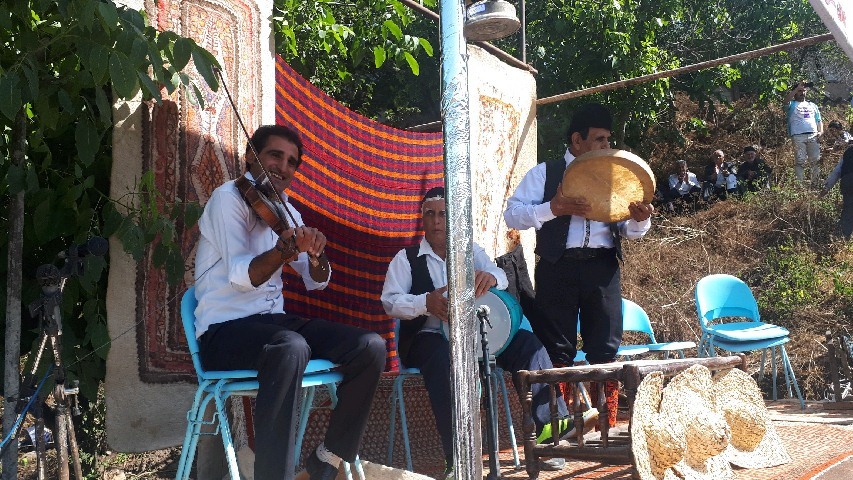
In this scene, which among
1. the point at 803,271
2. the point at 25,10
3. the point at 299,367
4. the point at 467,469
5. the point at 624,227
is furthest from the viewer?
the point at 803,271

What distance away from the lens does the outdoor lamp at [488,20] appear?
2.24 m

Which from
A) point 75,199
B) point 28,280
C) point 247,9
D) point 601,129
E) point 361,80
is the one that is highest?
point 361,80

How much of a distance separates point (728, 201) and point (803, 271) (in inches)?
82.8

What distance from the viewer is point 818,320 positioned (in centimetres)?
854

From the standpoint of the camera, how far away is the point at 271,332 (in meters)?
2.93

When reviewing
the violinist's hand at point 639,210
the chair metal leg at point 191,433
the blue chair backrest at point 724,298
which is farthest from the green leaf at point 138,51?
the blue chair backrest at point 724,298

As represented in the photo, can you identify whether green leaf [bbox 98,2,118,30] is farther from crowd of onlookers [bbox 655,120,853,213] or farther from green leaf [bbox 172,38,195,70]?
crowd of onlookers [bbox 655,120,853,213]

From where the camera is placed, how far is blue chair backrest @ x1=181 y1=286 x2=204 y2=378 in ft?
9.80

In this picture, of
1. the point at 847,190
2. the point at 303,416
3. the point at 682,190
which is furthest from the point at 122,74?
the point at 682,190

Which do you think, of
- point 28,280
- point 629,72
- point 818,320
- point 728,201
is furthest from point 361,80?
point 28,280

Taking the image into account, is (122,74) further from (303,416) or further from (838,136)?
(838,136)

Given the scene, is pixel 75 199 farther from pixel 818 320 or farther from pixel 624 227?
pixel 818 320

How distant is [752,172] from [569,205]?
27.3 feet

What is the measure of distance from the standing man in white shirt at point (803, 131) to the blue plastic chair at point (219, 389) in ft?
31.0
